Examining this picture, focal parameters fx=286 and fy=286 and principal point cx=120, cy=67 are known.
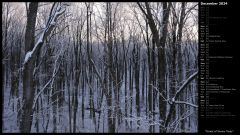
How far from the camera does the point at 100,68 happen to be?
79.0 ft

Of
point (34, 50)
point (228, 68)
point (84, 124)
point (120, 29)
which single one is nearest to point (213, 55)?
point (228, 68)

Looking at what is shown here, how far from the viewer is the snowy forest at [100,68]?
886cm

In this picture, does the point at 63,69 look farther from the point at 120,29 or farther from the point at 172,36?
the point at 172,36

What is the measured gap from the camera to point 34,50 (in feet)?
27.2

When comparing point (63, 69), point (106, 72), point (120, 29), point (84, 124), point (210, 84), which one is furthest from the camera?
point (120, 29)

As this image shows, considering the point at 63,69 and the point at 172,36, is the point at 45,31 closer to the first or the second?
the point at 172,36

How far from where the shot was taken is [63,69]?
21.4 metres

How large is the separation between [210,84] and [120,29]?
18.9 m

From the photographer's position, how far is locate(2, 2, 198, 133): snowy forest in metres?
8.86

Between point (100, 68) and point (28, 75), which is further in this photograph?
point (100, 68)

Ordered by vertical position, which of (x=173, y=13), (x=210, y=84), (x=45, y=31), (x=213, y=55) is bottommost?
(x=210, y=84)

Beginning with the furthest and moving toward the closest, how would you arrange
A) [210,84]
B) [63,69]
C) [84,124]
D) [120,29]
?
1. [120,29]
2. [63,69]
3. [84,124]
4. [210,84]

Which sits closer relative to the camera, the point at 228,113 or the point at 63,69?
the point at 228,113

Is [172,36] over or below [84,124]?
over
